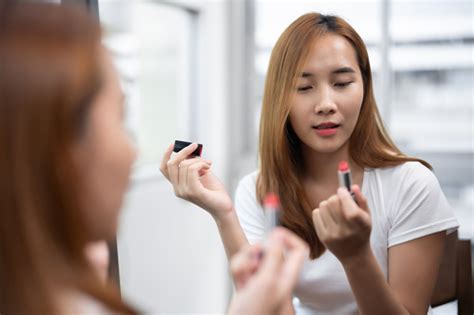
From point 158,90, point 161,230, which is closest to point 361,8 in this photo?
point 158,90

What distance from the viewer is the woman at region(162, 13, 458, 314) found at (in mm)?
1070

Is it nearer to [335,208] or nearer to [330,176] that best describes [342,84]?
[330,176]

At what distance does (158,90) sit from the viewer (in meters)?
2.22

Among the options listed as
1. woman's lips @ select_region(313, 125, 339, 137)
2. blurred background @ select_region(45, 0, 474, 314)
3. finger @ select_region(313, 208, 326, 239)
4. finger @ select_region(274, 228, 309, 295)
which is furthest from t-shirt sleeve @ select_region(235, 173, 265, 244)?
blurred background @ select_region(45, 0, 474, 314)

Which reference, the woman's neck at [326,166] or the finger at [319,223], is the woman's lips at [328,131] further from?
the finger at [319,223]

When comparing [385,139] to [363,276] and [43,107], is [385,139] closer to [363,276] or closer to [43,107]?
[363,276]

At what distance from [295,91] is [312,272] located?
0.38 m

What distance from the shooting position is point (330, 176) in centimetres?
123

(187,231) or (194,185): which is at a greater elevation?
(194,185)

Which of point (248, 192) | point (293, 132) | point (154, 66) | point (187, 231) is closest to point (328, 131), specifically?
point (293, 132)

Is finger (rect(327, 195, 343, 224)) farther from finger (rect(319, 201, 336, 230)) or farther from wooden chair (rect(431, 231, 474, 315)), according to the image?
wooden chair (rect(431, 231, 474, 315))

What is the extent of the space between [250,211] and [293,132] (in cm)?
21

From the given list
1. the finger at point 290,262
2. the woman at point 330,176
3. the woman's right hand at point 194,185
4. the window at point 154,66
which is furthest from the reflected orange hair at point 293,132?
the window at point 154,66

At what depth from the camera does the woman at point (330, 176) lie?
107 centimetres
